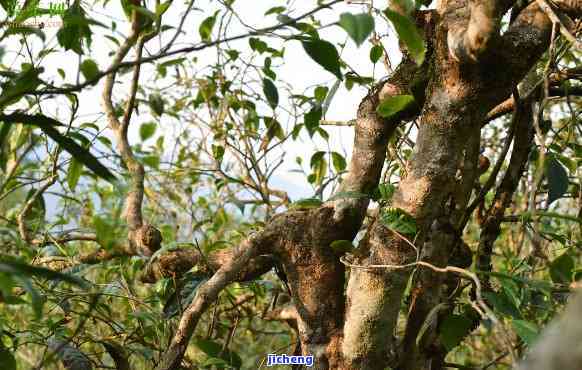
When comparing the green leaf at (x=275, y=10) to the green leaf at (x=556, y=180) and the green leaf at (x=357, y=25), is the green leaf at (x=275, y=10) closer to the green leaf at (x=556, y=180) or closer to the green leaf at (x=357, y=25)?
the green leaf at (x=556, y=180)

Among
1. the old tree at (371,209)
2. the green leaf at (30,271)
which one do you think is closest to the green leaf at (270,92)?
the old tree at (371,209)

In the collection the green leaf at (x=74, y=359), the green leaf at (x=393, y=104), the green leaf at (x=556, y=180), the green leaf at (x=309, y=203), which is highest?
the green leaf at (x=393, y=104)

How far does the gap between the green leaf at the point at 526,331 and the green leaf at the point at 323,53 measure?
0.32m

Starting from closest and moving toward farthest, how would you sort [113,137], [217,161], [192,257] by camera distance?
[192,257] < [113,137] < [217,161]

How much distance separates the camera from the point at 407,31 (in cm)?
60

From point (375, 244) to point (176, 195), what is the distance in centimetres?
150

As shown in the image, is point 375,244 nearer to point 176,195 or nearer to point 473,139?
point 473,139

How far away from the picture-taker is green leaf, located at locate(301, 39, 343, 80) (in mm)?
675

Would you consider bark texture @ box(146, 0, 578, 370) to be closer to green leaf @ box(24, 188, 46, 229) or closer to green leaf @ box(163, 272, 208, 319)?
green leaf @ box(163, 272, 208, 319)

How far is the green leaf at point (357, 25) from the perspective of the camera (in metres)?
0.54

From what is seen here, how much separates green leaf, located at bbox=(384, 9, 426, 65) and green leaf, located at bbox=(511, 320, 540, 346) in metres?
0.30

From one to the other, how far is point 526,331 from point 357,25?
364 millimetres

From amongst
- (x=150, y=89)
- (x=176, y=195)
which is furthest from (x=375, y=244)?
(x=176, y=195)

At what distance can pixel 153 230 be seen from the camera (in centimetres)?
123
